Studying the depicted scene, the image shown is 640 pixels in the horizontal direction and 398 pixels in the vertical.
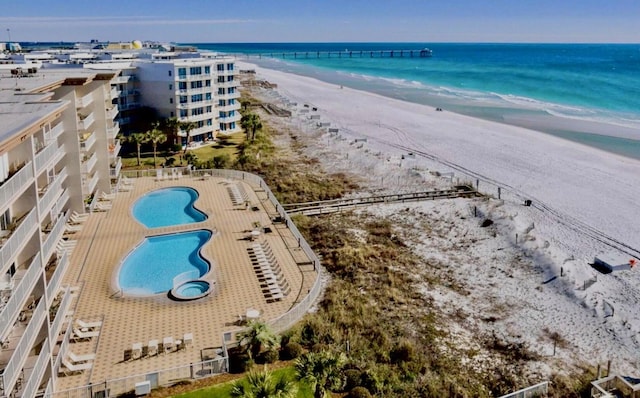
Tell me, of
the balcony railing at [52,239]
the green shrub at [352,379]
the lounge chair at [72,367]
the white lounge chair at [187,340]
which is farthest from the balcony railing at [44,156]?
the green shrub at [352,379]

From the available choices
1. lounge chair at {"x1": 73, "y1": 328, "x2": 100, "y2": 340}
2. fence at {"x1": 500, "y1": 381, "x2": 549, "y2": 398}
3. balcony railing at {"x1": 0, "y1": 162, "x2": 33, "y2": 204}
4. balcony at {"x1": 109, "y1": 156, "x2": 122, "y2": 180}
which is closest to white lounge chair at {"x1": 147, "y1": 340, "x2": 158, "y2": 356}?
lounge chair at {"x1": 73, "y1": 328, "x2": 100, "y2": 340}

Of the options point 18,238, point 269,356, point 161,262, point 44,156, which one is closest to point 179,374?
point 269,356

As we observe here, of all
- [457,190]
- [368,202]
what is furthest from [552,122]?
[368,202]

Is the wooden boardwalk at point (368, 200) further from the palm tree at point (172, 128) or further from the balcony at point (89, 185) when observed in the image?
the palm tree at point (172, 128)

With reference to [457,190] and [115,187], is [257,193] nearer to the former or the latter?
[115,187]

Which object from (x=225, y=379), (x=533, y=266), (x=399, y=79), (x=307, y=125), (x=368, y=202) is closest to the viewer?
(x=225, y=379)

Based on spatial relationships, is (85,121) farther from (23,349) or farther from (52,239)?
(23,349)
